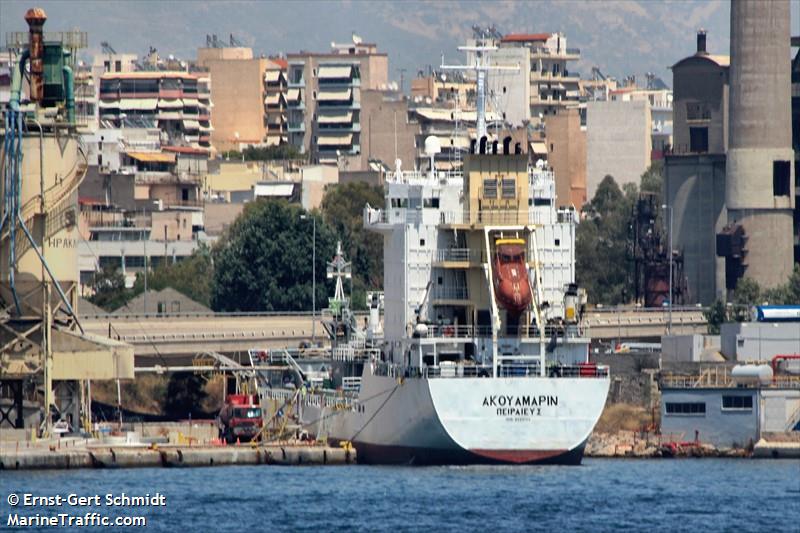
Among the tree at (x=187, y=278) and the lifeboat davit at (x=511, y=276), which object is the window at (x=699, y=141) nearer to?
the tree at (x=187, y=278)

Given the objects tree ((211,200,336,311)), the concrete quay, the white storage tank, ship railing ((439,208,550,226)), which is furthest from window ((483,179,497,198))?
tree ((211,200,336,311))

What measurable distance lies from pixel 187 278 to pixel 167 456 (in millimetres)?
75085

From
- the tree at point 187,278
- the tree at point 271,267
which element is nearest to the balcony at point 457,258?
the tree at point 271,267

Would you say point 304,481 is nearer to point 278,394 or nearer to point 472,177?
point 472,177

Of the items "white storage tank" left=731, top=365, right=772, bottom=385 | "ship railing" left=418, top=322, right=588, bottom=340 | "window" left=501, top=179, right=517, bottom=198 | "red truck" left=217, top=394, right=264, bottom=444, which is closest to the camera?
"ship railing" left=418, top=322, right=588, bottom=340

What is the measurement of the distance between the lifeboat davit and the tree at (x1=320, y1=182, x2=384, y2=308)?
2134 inches

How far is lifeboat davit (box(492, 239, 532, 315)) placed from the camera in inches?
3455

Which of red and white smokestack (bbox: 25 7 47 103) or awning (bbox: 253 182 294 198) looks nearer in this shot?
red and white smokestack (bbox: 25 7 47 103)

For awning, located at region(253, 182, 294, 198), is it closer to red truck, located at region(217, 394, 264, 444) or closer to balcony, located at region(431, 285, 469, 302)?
red truck, located at region(217, 394, 264, 444)

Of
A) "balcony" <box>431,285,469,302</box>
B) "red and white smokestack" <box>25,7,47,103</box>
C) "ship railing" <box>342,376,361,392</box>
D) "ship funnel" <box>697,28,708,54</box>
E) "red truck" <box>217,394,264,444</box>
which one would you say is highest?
"ship funnel" <box>697,28,708,54</box>

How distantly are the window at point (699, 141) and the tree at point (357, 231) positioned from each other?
20585 mm

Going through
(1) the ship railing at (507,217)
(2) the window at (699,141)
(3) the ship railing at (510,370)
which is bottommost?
(3) the ship railing at (510,370)

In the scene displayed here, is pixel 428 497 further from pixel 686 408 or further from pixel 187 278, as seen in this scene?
pixel 187 278

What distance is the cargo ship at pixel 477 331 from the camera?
85.7 m
